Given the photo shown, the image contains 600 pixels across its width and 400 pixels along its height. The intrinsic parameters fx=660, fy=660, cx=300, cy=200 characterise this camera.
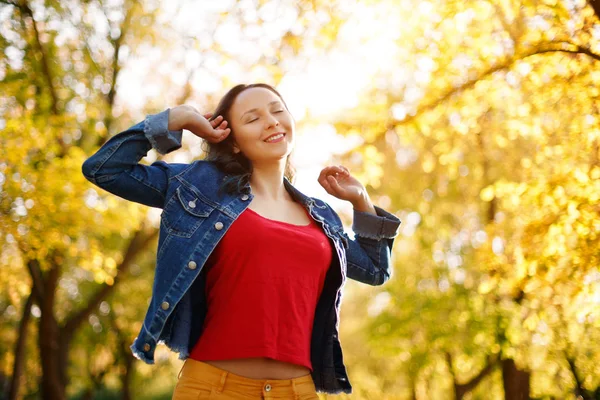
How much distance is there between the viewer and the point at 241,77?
26.5 feet

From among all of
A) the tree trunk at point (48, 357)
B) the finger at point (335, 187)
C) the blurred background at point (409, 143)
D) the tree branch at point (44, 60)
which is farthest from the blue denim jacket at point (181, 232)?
the tree trunk at point (48, 357)

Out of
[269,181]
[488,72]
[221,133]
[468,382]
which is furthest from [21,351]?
[221,133]

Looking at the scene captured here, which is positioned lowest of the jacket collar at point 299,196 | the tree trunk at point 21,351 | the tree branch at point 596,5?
the tree trunk at point 21,351

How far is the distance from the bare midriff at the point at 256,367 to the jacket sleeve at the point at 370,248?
660 mm

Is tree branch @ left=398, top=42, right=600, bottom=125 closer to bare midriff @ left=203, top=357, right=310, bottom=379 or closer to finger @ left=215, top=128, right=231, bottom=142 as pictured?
finger @ left=215, top=128, right=231, bottom=142

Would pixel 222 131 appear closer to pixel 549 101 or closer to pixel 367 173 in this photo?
pixel 367 173

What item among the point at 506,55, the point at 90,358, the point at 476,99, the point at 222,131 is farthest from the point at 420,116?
the point at 90,358

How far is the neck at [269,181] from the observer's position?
288cm

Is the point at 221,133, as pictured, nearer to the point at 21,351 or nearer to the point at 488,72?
the point at 488,72

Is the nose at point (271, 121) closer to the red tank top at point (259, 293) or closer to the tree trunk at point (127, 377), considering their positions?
the red tank top at point (259, 293)

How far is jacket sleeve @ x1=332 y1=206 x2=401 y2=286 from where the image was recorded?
3006mm

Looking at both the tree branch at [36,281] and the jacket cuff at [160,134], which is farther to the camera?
the tree branch at [36,281]

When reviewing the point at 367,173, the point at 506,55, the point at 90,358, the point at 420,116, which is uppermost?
the point at 506,55

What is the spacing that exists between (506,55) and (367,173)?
140cm
